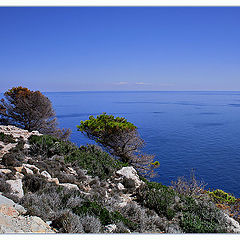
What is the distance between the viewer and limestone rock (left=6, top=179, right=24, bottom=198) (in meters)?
5.02

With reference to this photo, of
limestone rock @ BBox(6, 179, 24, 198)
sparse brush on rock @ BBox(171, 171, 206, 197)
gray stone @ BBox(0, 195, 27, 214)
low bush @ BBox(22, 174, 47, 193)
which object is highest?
gray stone @ BBox(0, 195, 27, 214)

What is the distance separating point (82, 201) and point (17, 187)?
1.78m

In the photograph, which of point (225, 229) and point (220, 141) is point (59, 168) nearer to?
point (225, 229)

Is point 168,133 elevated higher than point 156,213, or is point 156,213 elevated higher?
point 156,213

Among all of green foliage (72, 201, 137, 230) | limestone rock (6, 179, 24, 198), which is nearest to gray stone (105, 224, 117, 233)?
green foliage (72, 201, 137, 230)

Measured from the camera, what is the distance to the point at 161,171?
2600 cm

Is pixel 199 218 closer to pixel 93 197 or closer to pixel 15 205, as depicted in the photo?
pixel 93 197

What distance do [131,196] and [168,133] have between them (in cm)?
3971

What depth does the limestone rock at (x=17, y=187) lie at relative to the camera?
5.02 meters

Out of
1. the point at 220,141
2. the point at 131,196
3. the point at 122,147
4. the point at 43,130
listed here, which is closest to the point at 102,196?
the point at 131,196

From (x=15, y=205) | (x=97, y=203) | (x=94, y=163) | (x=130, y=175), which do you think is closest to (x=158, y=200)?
(x=97, y=203)

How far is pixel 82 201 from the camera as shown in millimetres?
5062

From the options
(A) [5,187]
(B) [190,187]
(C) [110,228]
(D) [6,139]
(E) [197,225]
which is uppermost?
(D) [6,139]

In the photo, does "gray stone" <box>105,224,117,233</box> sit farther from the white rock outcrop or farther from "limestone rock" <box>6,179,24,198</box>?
"limestone rock" <box>6,179,24,198</box>
